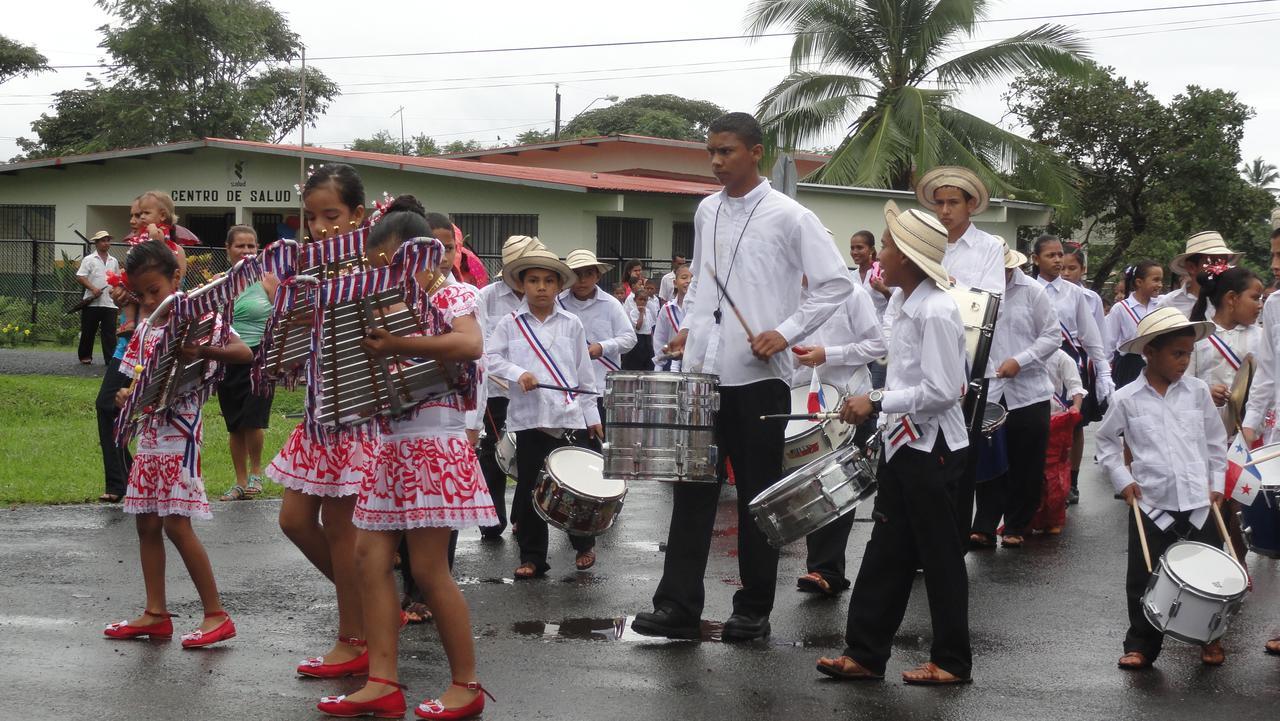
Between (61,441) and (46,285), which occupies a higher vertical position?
(46,285)

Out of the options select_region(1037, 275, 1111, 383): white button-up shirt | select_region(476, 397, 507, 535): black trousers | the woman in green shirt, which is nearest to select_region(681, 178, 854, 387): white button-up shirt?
select_region(476, 397, 507, 535): black trousers

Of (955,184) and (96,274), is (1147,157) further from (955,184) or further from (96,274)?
(955,184)

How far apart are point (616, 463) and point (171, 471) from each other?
194cm

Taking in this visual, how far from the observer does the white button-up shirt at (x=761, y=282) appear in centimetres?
660

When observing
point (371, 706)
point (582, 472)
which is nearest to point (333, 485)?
point (371, 706)

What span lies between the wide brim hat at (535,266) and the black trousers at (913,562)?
119 inches

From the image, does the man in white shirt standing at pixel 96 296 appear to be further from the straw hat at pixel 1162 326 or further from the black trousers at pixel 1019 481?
the straw hat at pixel 1162 326

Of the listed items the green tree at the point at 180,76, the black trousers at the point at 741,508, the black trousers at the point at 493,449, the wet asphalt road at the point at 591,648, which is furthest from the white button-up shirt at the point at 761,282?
the green tree at the point at 180,76

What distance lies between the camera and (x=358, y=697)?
209 inches

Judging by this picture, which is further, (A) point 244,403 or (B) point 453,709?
(A) point 244,403

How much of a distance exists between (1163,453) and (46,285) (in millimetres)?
27080

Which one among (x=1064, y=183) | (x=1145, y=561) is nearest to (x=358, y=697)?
(x=1145, y=561)

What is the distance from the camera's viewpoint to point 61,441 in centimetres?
1352

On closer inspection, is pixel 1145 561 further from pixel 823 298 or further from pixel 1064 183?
pixel 1064 183
